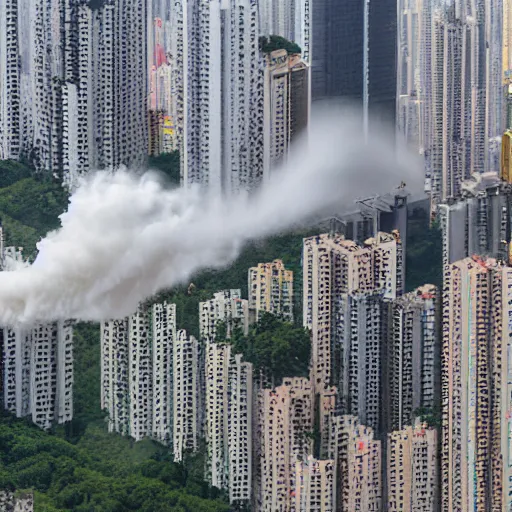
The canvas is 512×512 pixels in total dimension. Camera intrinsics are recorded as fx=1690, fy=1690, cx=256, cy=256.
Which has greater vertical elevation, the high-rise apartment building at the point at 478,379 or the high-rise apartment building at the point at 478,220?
the high-rise apartment building at the point at 478,220

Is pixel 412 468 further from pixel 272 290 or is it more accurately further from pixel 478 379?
pixel 272 290

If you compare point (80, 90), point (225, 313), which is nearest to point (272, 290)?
point (225, 313)

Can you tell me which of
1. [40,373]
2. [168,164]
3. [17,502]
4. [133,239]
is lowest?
[17,502]

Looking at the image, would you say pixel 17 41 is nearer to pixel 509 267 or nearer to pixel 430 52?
pixel 430 52

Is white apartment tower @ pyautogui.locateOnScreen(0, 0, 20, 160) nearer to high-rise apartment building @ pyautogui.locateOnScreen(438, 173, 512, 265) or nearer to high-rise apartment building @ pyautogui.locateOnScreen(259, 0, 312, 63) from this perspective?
high-rise apartment building @ pyautogui.locateOnScreen(259, 0, 312, 63)

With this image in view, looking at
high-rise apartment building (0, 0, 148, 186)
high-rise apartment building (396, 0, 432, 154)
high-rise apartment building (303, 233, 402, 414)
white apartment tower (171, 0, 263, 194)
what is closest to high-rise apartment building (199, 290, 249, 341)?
high-rise apartment building (303, 233, 402, 414)

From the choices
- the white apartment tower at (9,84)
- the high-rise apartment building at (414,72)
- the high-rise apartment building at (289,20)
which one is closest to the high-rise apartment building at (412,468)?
the high-rise apartment building at (414,72)

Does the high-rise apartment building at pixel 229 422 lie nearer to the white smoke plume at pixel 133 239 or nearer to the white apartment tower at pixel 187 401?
the white apartment tower at pixel 187 401
